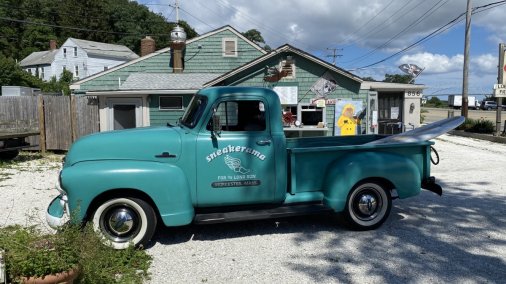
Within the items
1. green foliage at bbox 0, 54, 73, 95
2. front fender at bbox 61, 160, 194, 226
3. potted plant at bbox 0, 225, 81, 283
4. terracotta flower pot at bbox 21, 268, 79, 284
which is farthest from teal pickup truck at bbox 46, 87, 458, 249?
green foliage at bbox 0, 54, 73, 95

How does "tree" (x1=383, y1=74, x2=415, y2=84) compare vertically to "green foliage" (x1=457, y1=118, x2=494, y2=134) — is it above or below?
above

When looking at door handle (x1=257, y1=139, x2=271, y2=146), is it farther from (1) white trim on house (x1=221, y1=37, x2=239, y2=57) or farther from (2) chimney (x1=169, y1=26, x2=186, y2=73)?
(1) white trim on house (x1=221, y1=37, x2=239, y2=57)

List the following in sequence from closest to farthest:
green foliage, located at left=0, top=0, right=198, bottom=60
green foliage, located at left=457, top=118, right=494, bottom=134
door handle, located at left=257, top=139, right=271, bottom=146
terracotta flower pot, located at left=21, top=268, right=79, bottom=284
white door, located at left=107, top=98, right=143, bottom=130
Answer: terracotta flower pot, located at left=21, top=268, right=79, bottom=284, door handle, located at left=257, top=139, right=271, bottom=146, white door, located at left=107, top=98, right=143, bottom=130, green foliage, located at left=457, top=118, right=494, bottom=134, green foliage, located at left=0, top=0, right=198, bottom=60

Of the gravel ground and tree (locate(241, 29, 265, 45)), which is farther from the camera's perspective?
tree (locate(241, 29, 265, 45))

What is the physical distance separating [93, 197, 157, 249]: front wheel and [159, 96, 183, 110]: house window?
1183cm

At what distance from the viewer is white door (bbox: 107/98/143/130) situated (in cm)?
1600

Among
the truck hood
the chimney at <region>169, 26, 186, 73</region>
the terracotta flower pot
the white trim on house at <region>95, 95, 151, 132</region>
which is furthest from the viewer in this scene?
the chimney at <region>169, 26, 186, 73</region>

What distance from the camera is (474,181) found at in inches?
368

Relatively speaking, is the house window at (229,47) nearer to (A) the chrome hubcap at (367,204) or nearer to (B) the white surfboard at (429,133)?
(B) the white surfboard at (429,133)

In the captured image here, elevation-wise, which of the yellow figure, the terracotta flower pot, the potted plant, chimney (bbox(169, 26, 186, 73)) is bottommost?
the terracotta flower pot

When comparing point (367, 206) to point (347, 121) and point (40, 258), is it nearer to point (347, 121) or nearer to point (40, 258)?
point (40, 258)

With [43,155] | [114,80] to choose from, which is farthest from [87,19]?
[43,155]

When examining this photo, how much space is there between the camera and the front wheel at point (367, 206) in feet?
18.7

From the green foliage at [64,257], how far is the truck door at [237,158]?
4.33ft
